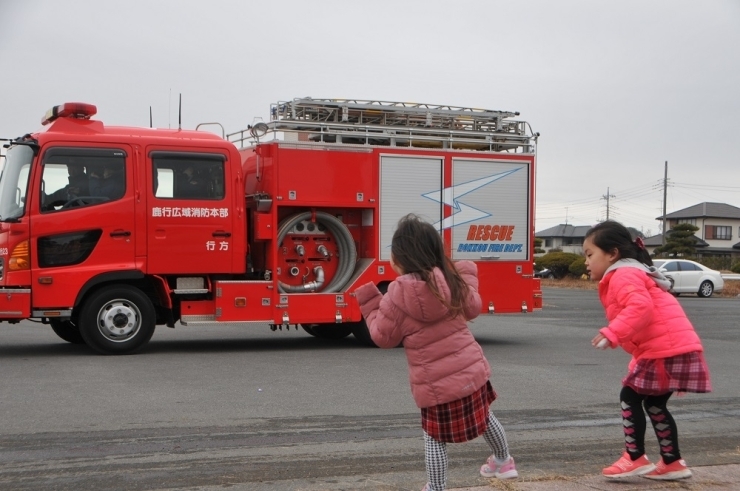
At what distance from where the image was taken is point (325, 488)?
5.39 metres

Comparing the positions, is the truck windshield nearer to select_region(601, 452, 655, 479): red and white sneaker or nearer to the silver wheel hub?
the silver wheel hub

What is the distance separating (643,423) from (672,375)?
365 mm

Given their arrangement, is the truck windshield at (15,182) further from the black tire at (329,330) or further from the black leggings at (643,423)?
the black leggings at (643,423)

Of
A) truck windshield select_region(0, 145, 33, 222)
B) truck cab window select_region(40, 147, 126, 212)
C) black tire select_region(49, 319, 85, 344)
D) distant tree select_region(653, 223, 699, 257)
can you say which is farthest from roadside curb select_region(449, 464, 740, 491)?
distant tree select_region(653, 223, 699, 257)

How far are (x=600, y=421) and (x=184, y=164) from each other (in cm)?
679

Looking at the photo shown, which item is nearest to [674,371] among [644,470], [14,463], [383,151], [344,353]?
[644,470]

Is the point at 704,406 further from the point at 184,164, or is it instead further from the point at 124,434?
the point at 184,164

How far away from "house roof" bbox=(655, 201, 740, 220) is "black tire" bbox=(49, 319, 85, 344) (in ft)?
275

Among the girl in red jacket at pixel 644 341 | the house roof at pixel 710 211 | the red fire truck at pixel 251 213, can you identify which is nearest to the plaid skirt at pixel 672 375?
the girl in red jacket at pixel 644 341

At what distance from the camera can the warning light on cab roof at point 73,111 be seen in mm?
11773

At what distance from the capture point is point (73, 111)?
11836mm

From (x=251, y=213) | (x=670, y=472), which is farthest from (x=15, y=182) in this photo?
(x=670, y=472)

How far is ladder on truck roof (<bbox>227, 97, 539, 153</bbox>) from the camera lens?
13.2 metres

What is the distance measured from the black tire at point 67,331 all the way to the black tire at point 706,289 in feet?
84.3
